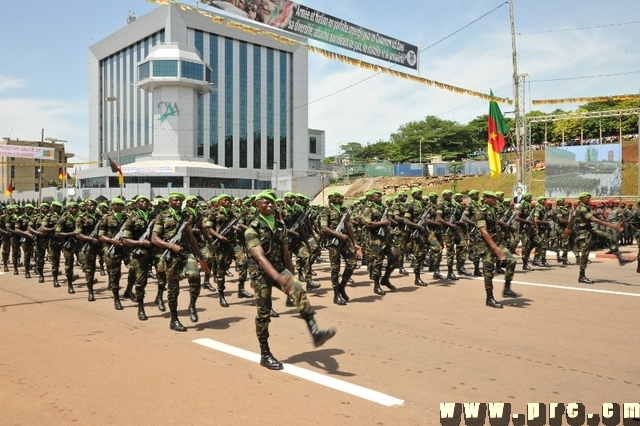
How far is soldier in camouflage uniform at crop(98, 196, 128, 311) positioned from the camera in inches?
343

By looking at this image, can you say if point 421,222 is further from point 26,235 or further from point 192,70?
point 192,70

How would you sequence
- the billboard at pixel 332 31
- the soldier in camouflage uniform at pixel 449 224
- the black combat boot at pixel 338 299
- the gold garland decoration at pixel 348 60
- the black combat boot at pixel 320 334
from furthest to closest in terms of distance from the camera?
1. the billboard at pixel 332 31
2. the gold garland decoration at pixel 348 60
3. the soldier in camouflage uniform at pixel 449 224
4. the black combat boot at pixel 338 299
5. the black combat boot at pixel 320 334

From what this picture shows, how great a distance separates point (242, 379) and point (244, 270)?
4313 millimetres

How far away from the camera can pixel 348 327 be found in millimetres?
6988

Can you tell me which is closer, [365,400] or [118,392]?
[365,400]

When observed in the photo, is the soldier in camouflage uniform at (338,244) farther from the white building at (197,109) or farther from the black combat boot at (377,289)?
the white building at (197,109)

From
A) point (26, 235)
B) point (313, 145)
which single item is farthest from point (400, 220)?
point (313, 145)

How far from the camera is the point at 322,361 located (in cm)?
545

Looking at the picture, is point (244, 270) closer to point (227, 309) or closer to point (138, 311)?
point (227, 309)

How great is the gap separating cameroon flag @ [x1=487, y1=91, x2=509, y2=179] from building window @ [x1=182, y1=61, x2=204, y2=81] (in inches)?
1696

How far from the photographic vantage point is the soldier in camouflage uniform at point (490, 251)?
8.18m

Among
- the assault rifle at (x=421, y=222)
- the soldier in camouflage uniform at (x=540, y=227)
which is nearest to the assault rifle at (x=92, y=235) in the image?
the assault rifle at (x=421, y=222)

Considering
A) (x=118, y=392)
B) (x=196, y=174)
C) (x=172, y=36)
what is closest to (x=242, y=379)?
(x=118, y=392)

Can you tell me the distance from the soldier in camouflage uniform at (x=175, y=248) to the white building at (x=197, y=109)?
44945 mm
